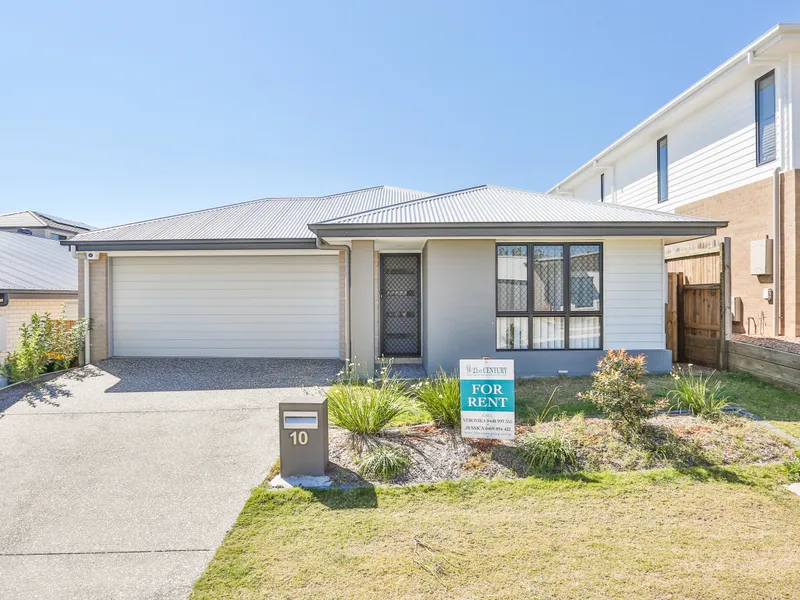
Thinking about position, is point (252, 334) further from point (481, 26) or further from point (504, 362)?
point (481, 26)

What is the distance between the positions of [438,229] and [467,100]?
9.15m

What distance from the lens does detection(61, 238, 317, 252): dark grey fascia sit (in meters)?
9.09

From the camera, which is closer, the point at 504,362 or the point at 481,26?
the point at 504,362

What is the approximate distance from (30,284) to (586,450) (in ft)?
47.0

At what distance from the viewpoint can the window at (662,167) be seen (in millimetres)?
13188

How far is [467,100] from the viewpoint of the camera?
1446 centimetres

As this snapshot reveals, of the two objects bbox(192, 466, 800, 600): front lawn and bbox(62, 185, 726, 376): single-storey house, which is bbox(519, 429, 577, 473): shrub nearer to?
bbox(192, 466, 800, 600): front lawn

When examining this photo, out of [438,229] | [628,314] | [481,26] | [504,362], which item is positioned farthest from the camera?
[481,26]

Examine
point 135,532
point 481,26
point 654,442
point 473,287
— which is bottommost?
point 135,532

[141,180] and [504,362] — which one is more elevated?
[141,180]

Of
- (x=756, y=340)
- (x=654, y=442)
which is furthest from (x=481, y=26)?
(x=654, y=442)

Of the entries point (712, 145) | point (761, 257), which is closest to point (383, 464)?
point (761, 257)

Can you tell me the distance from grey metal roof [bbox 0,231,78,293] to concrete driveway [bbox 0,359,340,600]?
16.7 feet

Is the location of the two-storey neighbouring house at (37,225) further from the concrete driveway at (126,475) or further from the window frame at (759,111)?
the window frame at (759,111)
